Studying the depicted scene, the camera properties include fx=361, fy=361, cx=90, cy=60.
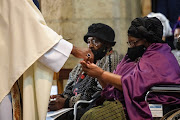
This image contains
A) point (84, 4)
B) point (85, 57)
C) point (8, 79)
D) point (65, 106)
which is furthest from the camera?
point (84, 4)

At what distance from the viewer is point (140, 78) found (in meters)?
3.40

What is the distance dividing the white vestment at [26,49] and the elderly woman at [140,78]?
0.49 m

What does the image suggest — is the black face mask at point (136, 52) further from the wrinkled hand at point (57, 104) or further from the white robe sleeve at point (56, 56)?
the wrinkled hand at point (57, 104)

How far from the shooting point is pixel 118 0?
245 inches

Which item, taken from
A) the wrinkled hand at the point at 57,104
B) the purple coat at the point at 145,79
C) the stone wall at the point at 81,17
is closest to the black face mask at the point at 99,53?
the wrinkled hand at the point at 57,104

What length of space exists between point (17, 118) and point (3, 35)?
722 mm

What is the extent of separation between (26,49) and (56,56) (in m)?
0.26

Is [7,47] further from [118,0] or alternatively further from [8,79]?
[118,0]

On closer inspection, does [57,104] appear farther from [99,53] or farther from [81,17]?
[81,17]

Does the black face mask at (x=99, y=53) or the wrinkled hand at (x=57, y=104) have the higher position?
the black face mask at (x=99, y=53)

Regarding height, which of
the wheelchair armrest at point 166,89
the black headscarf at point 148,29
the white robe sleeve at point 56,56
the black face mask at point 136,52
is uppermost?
the black headscarf at point 148,29

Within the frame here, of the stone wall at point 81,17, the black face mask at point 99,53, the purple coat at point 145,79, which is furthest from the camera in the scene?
the stone wall at point 81,17

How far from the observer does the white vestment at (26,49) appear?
9.85 ft

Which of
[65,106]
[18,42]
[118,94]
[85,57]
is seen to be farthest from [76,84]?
[18,42]
